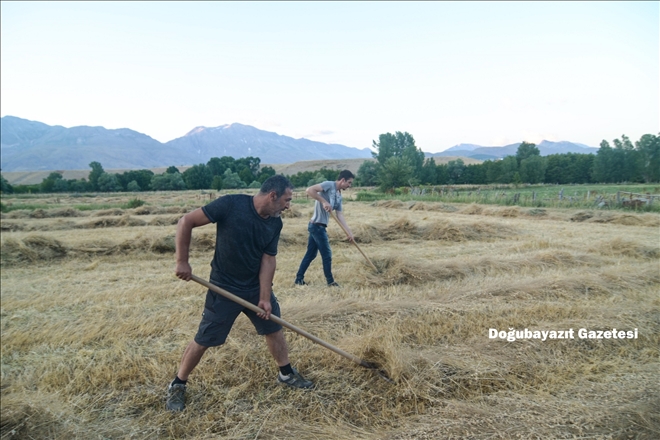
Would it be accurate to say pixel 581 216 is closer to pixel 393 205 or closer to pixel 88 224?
pixel 393 205

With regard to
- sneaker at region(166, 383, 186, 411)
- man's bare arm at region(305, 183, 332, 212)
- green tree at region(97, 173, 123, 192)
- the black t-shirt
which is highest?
green tree at region(97, 173, 123, 192)

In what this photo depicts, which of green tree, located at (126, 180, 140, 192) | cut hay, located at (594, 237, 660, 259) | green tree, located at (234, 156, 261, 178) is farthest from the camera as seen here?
green tree, located at (234, 156, 261, 178)

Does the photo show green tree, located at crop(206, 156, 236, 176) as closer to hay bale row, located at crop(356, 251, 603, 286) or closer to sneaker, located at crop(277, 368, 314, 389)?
hay bale row, located at crop(356, 251, 603, 286)

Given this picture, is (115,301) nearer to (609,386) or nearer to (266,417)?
(266,417)

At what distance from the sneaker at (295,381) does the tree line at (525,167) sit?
17268 millimetres

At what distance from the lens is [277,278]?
5.89 meters

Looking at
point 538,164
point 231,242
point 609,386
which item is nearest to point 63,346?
point 231,242

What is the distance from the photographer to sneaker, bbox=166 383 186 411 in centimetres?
262

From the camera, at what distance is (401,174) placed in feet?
126

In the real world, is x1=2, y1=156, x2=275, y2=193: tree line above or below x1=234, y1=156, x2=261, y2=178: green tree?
below

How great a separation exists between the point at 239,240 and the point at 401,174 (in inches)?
1459

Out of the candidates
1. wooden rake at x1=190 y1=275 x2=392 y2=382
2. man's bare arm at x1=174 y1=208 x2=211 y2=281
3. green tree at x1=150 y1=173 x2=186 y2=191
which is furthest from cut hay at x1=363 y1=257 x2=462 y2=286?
green tree at x1=150 y1=173 x2=186 y2=191

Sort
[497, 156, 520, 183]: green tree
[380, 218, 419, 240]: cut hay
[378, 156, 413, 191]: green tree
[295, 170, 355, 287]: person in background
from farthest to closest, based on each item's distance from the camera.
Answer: [497, 156, 520, 183]: green tree → [378, 156, 413, 191]: green tree → [380, 218, 419, 240]: cut hay → [295, 170, 355, 287]: person in background

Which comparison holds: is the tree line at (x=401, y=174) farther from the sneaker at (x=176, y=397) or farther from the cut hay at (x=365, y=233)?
the sneaker at (x=176, y=397)
